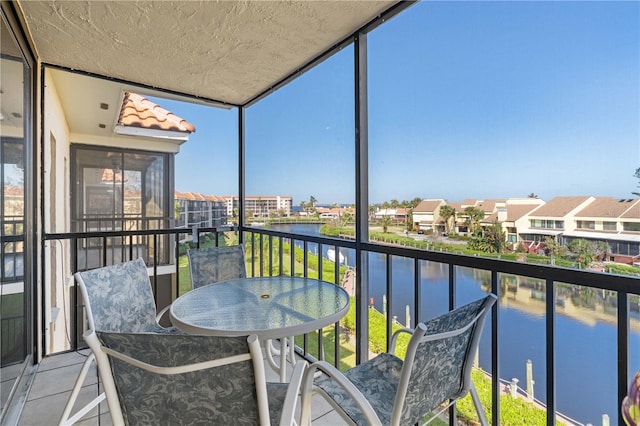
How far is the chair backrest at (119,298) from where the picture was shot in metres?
1.74

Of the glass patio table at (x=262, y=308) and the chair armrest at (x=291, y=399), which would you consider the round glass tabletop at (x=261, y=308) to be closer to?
the glass patio table at (x=262, y=308)

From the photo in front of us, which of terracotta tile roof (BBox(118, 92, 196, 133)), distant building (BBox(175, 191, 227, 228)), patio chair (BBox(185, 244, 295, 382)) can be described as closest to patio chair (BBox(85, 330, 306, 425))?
patio chair (BBox(185, 244, 295, 382))

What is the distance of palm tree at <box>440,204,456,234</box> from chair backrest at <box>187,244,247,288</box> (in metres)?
1.73

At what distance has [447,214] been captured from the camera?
70.3 inches

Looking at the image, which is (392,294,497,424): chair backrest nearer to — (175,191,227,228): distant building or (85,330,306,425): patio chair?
(85,330,306,425): patio chair

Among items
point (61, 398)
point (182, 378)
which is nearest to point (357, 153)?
point (182, 378)

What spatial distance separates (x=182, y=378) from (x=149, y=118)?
5.54m

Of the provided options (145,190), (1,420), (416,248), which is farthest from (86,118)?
(416,248)

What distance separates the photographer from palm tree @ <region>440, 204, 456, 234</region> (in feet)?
5.78

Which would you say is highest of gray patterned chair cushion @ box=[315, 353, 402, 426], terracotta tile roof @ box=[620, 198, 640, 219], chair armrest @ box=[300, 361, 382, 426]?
terracotta tile roof @ box=[620, 198, 640, 219]

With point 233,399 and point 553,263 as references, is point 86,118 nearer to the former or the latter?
point 233,399

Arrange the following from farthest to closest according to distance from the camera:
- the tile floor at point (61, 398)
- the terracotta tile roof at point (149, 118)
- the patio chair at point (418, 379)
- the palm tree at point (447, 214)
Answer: the terracotta tile roof at point (149, 118) < the tile floor at point (61, 398) < the palm tree at point (447, 214) < the patio chair at point (418, 379)

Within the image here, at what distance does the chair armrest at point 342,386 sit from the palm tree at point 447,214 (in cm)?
103

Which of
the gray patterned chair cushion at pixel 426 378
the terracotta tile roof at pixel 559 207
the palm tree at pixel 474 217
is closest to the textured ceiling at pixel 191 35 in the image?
the palm tree at pixel 474 217
